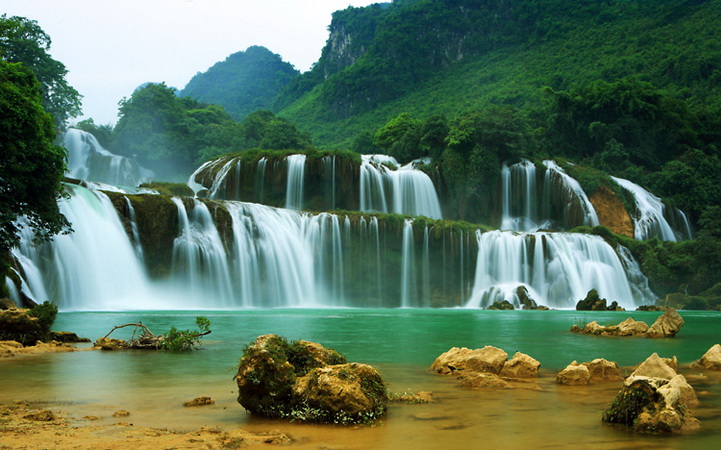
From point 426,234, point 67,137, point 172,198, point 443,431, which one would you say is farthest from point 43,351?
point 67,137

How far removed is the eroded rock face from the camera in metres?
5.53

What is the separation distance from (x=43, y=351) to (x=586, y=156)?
55.2 meters

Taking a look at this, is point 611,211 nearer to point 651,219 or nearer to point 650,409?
point 651,219

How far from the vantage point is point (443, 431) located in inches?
217

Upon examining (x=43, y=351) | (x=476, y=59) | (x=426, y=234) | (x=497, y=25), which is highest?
(x=497, y=25)

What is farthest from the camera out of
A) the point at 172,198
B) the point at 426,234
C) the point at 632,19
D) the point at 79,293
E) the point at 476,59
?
the point at 476,59

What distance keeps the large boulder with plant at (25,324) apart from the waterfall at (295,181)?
29876 millimetres

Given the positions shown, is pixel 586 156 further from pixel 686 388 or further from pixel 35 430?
pixel 35 430

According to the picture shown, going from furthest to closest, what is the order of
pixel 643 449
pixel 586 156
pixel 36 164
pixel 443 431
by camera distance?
pixel 586 156, pixel 36 164, pixel 443 431, pixel 643 449

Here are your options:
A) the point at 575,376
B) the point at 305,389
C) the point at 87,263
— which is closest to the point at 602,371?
the point at 575,376

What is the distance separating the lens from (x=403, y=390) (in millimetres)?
7629

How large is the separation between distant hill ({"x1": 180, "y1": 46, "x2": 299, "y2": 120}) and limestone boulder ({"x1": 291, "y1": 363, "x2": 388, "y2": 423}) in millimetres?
118927

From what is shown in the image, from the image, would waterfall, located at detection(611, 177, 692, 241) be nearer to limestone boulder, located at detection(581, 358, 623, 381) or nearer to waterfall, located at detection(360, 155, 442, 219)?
waterfall, located at detection(360, 155, 442, 219)

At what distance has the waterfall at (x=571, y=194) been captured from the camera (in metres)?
45.2
